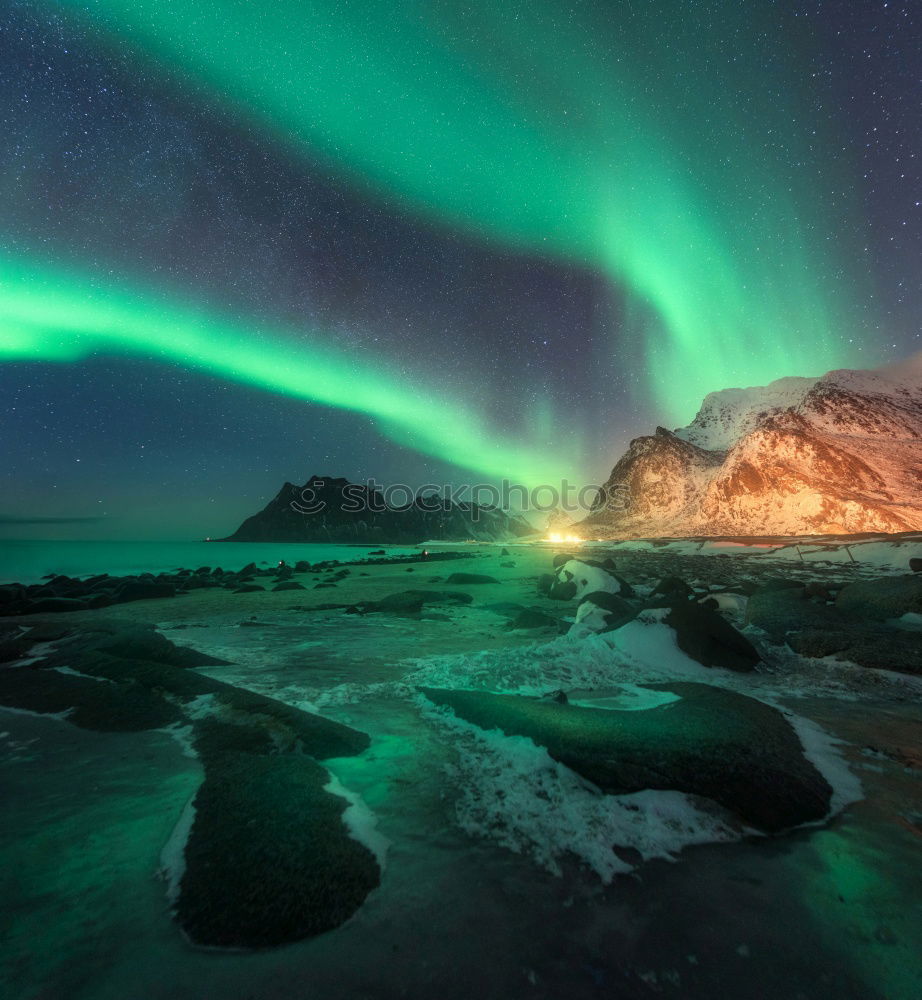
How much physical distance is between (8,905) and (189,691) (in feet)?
12.4

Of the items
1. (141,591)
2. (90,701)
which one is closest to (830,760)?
(90,701)

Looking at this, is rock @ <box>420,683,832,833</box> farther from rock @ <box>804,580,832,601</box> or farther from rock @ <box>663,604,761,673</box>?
rock @ <box>804,580,832,601</box>

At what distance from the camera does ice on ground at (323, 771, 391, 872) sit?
125 inches

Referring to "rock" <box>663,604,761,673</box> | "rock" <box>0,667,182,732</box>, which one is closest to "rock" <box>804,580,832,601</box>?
"rock" <box>663,604,761,673</box>

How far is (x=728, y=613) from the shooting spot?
42.4 feet

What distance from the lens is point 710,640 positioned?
316 inches

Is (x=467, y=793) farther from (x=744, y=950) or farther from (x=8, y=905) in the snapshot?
(x=8, y=905)

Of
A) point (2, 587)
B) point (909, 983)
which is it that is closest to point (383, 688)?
point (909, 983)

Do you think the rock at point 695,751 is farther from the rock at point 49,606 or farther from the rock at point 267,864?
the rock at point 49,606

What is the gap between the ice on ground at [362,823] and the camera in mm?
3173

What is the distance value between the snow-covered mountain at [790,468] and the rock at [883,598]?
7091cm

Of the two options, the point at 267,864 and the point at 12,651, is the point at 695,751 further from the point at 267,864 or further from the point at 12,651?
the point at 12,651

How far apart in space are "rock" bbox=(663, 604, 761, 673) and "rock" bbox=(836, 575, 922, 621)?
17.6 ft

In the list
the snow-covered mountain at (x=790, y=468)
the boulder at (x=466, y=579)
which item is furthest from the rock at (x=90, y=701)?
the snow-covered mountain at (x=790, y=468)
